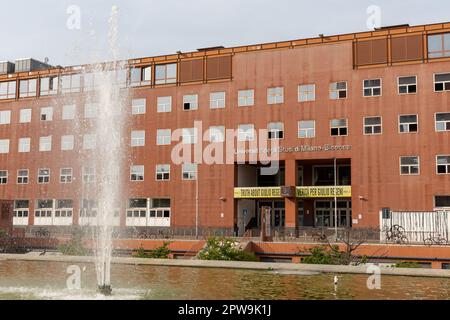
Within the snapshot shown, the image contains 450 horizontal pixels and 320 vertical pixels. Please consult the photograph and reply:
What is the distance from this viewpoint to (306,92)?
5422 cm

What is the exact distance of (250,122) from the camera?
184 feet

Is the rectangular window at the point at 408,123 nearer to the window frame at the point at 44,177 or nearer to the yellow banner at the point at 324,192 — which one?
the yellow banner at the point at 324,192

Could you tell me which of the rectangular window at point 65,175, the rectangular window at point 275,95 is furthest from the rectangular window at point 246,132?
the rectangular window at point 65,175

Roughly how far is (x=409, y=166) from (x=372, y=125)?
508cm

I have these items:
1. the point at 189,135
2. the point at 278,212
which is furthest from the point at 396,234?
the point at 189,135

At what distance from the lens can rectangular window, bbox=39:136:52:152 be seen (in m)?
65.9

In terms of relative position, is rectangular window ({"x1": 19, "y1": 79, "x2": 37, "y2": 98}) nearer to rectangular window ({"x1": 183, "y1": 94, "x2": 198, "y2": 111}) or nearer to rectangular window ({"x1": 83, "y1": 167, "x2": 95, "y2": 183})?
rectangular window ({"x1": 83, "y1": 167, "x2": 95, "y2": 183})

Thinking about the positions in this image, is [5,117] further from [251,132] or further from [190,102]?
[251,132]

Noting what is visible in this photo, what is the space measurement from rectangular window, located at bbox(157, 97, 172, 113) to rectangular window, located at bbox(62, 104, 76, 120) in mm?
11276

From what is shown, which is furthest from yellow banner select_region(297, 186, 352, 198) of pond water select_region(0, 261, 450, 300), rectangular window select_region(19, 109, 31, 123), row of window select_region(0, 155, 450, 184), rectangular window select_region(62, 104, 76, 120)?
rectangular window select_region(19, 109, 31, 123)
